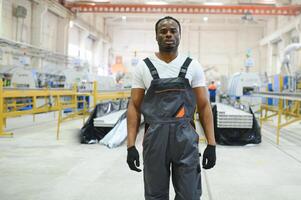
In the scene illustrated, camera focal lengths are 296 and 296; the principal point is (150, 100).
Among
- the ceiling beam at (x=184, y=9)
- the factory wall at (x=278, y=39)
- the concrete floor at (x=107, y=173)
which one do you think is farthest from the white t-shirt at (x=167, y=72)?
the factory wall at (x=278, y=39)

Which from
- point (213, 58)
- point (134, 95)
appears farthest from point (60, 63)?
point (134, 95)

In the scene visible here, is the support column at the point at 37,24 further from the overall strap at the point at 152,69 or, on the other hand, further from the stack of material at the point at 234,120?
the overall strap at the point at 152,69

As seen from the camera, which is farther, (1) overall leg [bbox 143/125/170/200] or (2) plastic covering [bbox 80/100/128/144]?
(2) plastic covering [bbox 80/100/128/144]

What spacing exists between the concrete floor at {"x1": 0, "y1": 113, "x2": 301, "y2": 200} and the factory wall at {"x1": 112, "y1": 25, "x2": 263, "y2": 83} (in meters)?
17.5

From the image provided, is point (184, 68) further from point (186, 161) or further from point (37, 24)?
point (37, 24)

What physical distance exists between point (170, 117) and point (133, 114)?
10.2 inches

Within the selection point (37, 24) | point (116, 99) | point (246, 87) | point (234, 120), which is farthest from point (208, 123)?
point (37, 24)

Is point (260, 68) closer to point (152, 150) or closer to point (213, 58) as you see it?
point (213, 58)

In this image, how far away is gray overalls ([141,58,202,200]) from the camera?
1542mm

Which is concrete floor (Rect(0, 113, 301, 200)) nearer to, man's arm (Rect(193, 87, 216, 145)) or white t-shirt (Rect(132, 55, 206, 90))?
man's arm (Rect(193, 87, 216, 145))

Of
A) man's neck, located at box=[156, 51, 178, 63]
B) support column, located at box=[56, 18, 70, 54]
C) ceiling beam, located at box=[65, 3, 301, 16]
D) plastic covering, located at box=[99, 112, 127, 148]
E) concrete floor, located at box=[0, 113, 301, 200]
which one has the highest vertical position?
ceiling beam, located at box=[65, 3, 301, 16]

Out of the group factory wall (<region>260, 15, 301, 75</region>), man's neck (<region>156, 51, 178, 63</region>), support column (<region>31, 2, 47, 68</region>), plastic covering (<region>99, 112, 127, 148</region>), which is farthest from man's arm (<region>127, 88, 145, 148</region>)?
factory wall (<region>260, 15, 301, 75</region>)

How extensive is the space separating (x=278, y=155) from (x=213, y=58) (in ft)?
60.9

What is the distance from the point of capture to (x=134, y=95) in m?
1.70
